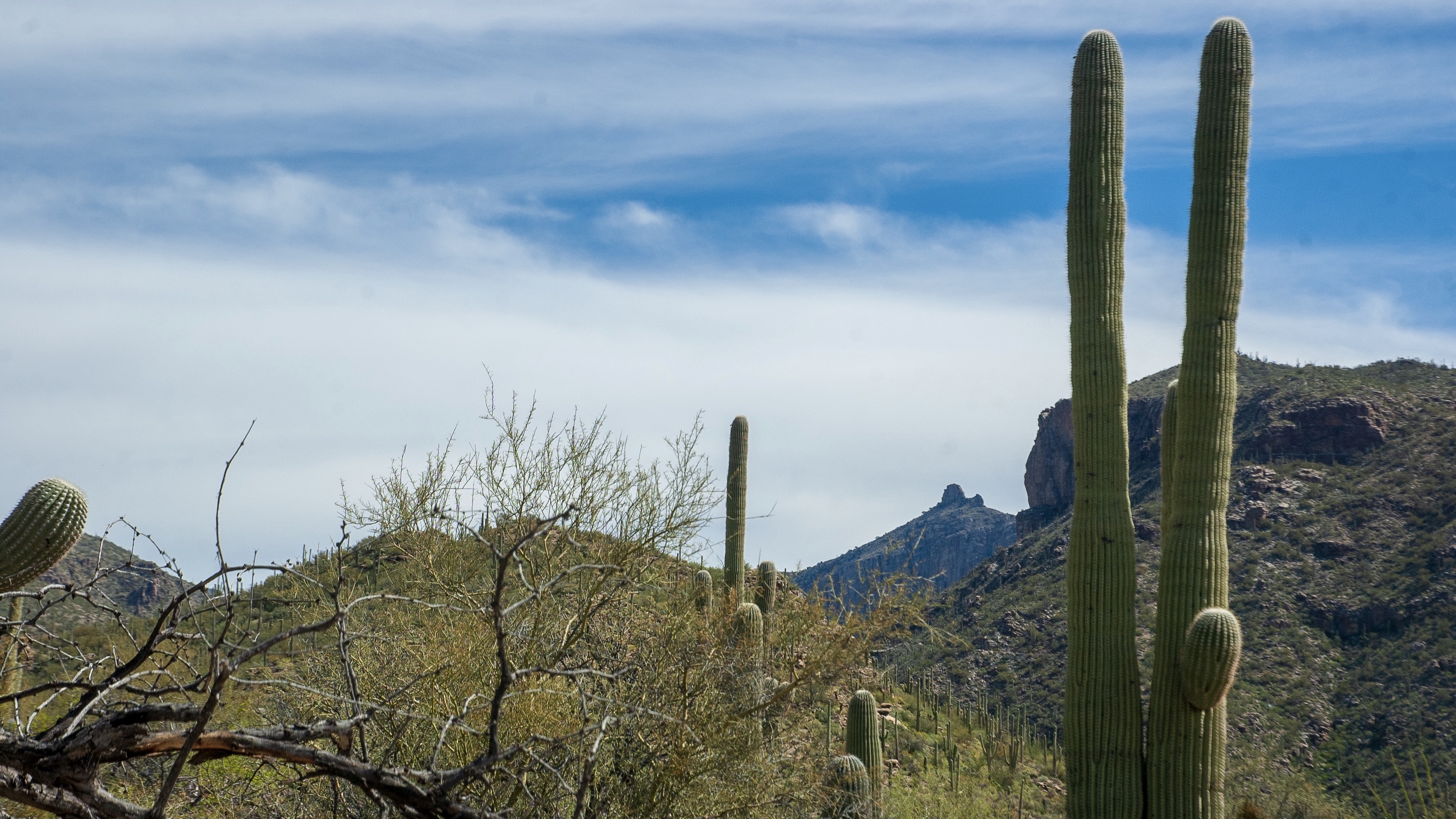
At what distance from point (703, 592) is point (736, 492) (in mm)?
5066

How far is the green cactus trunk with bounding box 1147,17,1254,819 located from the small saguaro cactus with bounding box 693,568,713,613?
12.5ft

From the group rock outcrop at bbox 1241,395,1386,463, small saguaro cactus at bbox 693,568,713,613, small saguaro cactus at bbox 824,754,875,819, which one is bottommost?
small saguaro cactus at bbox 824,754,875,819

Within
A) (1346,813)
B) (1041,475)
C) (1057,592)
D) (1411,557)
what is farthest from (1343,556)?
(1041,475)

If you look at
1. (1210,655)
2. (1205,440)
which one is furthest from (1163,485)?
(1210,655)

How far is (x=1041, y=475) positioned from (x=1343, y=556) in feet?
104

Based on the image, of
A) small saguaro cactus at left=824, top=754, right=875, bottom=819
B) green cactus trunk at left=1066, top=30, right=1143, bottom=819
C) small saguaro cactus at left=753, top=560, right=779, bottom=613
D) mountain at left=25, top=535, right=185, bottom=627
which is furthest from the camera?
small saguaro cactus at left=753, top=560, right=779, bottom=613

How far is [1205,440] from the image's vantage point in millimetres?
9289

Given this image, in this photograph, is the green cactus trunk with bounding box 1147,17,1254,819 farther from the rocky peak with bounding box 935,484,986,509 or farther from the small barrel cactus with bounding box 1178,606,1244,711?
the rocky peak with bounding box 935,484,986,509

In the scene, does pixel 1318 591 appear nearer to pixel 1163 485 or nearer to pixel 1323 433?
pixel 1323 433

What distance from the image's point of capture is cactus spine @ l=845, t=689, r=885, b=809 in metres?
12.3

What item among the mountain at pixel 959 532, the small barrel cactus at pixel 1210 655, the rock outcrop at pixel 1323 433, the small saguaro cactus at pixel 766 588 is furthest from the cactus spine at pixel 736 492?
the mountain at pixel 959 532

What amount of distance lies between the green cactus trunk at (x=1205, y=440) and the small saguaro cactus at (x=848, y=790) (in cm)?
285

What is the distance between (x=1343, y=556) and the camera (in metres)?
28.8

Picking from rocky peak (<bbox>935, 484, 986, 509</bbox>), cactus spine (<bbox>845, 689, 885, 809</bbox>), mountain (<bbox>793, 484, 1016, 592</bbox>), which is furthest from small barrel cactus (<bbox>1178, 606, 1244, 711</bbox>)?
rocky peak (<bbox>935, 484, 986, 509</bbox>)
